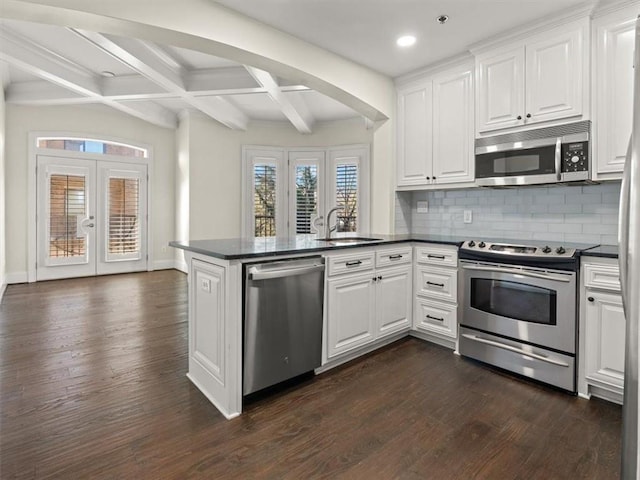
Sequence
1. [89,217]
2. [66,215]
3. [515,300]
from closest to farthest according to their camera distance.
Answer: [515,300], [66,215], [89,217]

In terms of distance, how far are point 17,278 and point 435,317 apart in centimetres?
626

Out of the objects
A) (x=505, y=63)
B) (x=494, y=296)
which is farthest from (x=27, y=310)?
(x=505, y=63)

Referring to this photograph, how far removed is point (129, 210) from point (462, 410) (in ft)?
21.1

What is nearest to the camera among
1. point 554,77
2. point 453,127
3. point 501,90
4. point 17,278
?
point 554,77

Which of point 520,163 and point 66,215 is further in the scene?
point 66,215

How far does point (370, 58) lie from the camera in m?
3.34

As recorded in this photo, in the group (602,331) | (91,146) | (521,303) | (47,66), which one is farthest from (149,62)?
(602,331)

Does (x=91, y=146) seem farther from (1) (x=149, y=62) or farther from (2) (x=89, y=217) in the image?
(1) (x=149, y=62)

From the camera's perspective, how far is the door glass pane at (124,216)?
6.34 meters

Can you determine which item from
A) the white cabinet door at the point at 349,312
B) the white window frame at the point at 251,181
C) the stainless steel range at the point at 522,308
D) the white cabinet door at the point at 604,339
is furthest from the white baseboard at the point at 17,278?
the white cabinet door at the point at 604,339

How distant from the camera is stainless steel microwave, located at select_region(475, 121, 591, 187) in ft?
8.27

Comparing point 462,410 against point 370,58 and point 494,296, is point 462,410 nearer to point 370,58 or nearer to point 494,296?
point 494,296

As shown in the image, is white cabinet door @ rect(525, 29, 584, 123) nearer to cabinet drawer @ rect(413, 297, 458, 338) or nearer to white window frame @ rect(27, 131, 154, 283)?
cabinet drawer @ rect(413, 297, 458, 338)

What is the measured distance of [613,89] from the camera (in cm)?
240
